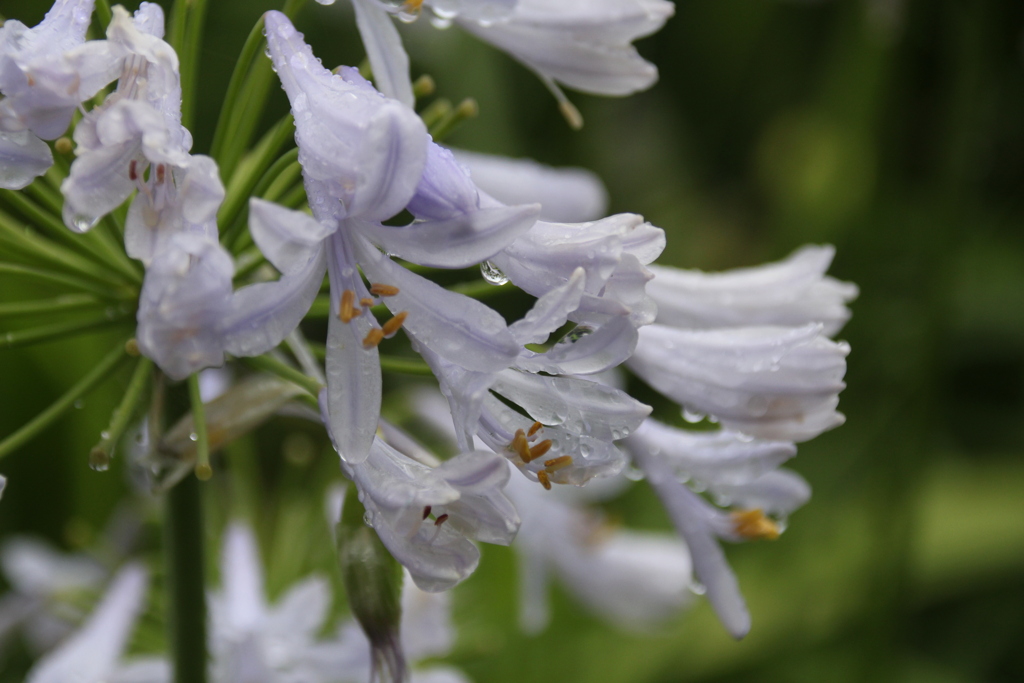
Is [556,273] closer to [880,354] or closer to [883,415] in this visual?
[883,415]

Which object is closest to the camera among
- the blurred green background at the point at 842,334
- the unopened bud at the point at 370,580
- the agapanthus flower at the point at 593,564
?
the unopened bud at the point at 370,580

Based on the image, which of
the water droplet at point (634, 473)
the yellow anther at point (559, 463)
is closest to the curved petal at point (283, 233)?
the yellow anther at point (559, 463)

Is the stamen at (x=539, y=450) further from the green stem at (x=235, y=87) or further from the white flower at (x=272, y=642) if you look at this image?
the white flower at (x=272, y=642)

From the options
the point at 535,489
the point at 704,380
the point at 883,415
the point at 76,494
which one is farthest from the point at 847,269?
the point at 76,494

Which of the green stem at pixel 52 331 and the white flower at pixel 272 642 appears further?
the white flower at pixel 272 642

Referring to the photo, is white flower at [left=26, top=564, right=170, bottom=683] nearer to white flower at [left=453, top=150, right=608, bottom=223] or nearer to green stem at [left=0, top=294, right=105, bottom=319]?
green stem at [left=0, top=294, right=105, bottom=319]

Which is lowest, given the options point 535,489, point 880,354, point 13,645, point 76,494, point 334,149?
point 13,645
